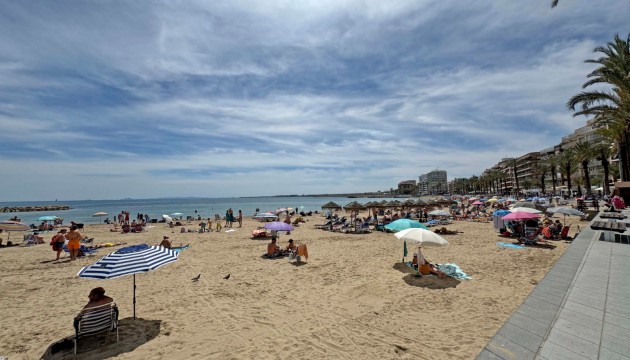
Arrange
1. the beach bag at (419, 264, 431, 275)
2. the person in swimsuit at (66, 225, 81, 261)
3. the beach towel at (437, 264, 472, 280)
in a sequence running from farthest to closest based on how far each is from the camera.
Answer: the person in swimsuit at (66, 225, 81, 261) < the beach bag at (419, 264, 431, 275) < the beach towel at (437, 264, 472, 280)

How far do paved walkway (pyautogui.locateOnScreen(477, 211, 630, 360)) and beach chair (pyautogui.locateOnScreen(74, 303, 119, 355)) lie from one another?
620 centimetres

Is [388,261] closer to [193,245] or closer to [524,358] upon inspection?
[524,358]

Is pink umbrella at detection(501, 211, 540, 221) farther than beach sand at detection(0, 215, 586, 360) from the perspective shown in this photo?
Yes

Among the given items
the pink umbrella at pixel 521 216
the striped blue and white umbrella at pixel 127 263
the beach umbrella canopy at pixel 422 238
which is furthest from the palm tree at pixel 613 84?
the striped blue and white umbrella at pixel 127 263

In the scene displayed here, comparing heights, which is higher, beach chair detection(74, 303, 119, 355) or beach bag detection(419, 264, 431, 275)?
beach chair detection(74, 303, 119, 355)

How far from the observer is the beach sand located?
5.32 metres

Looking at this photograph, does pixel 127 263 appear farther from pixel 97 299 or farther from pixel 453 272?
pixel 453 272

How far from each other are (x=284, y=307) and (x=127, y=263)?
3.56 meters

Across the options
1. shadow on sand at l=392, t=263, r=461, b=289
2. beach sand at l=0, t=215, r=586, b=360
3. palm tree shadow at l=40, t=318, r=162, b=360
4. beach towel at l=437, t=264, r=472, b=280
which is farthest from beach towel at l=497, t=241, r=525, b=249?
palm tree shadow at l=40, t=318, r=162, b=360

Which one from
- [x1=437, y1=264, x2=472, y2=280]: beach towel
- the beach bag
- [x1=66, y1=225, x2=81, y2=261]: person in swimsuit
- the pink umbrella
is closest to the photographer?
[x1=437, y1=264, x2=472, y2=280]: beach towel

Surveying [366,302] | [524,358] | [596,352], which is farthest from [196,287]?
[596,352]

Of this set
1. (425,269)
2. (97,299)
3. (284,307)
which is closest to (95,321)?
(97,299)

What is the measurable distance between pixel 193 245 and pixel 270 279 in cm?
1010

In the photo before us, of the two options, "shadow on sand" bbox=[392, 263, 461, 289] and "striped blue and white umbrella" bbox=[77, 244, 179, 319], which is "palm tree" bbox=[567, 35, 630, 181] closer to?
"shadow on sand" bbox=[392, 263, 461, 289]
